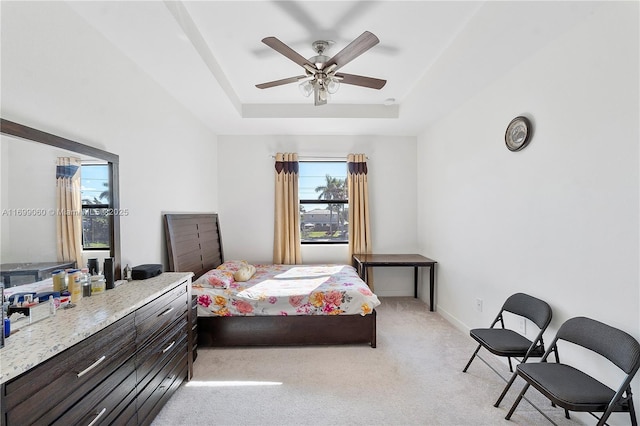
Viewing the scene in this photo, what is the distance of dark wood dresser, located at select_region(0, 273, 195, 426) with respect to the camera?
1015 mm

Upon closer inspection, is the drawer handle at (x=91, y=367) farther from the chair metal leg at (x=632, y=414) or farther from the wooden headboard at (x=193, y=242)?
the chair metal leg at (x=632, y=414)

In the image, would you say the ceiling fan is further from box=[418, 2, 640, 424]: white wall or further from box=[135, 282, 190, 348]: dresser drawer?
box=[135, 282, 190, 348]: dresser drawer

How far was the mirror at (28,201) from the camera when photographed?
1317mm

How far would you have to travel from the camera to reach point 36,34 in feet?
4.87

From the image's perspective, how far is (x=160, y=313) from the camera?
187cm

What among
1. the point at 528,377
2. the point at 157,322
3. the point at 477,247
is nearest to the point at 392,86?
the point at 477,247

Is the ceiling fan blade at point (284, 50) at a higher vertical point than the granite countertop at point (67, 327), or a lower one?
higher

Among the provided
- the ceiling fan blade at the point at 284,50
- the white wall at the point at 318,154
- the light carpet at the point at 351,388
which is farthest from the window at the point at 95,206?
the white wall at the point at 318,154

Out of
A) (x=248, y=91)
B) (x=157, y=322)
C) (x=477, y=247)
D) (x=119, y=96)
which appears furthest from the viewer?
(x=248, y=91)

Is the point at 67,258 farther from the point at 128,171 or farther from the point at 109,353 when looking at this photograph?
the point at 128,171

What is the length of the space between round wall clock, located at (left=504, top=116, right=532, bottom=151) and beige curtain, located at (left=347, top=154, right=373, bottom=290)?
2.14m

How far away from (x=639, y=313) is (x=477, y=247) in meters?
1.44

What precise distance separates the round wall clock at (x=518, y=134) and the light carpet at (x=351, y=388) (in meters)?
1.90

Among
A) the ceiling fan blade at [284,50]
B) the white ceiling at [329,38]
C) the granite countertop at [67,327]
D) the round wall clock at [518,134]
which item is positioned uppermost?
the white ceiling at [329,38]
